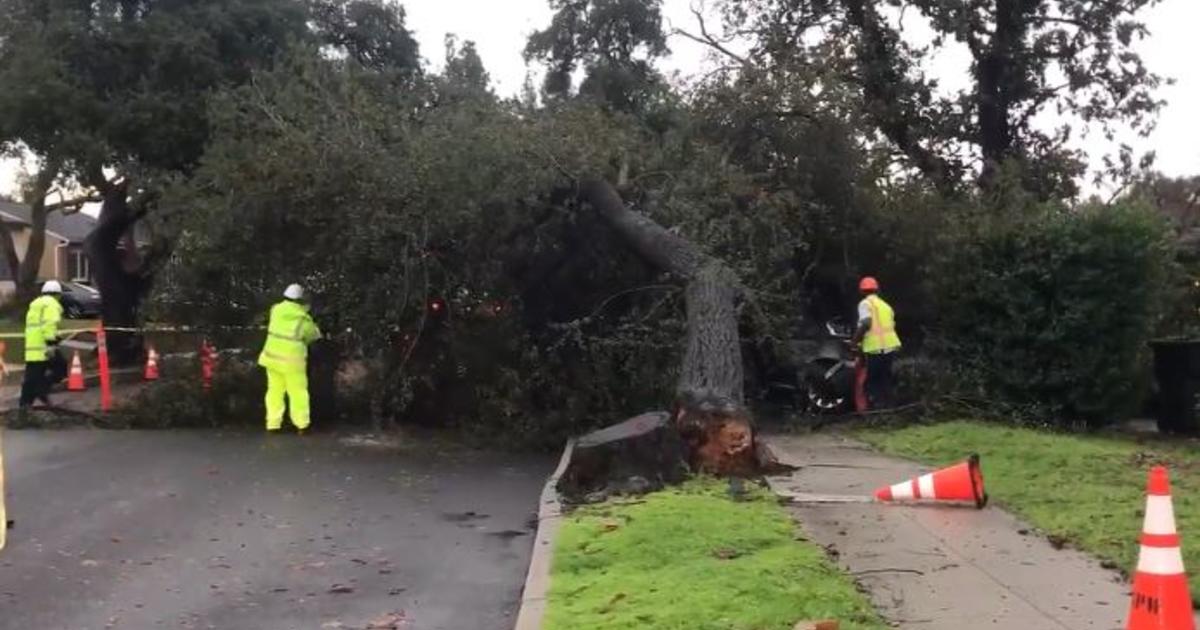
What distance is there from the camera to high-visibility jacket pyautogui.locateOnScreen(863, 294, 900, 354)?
13.4 meters

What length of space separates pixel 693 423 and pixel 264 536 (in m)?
3.48

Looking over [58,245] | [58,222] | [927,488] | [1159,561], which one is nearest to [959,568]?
[927,488]

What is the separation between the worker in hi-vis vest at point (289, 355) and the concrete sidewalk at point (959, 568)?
5.97 m

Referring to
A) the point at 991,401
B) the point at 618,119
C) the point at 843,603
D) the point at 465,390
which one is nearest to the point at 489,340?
the point at 465,390

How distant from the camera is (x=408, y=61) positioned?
24.7 metres

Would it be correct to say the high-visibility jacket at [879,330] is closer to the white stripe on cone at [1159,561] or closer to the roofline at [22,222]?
the white stripe on cone at [1159,561]

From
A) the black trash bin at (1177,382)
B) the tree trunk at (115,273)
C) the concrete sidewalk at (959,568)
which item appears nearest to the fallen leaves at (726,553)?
the concrete sidewalk at (959,568)

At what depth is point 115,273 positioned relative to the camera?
21719 millimetres

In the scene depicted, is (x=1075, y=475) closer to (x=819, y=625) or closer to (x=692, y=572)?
(x=692, y=572)

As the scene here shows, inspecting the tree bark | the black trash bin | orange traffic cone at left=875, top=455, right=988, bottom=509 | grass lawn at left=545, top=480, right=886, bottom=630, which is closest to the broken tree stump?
the tree bark

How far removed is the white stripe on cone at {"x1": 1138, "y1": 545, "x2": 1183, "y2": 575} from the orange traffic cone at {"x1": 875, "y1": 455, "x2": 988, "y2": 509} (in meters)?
3.78

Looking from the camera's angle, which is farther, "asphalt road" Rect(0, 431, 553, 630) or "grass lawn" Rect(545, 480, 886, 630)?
"asphalt road" Rect(0, 431, 553, 630)

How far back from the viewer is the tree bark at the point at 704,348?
9.80 metres

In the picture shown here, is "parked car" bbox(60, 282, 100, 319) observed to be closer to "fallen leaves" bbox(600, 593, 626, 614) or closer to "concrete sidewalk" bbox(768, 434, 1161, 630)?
"concrete sidewalk" bbox(768, 434, 1161, 630)
